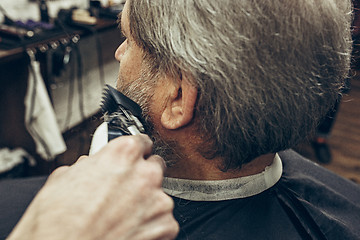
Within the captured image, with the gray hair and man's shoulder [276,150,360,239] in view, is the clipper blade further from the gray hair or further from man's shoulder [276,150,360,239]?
man's shoulder [276,150,360,239]

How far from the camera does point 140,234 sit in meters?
0.50

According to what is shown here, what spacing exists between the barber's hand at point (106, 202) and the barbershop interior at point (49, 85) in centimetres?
66

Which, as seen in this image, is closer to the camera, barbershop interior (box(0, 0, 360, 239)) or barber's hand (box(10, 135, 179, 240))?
barber's hand (box(10, 135, 179, 240))

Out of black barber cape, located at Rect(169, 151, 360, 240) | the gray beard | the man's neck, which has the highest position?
the gray beard

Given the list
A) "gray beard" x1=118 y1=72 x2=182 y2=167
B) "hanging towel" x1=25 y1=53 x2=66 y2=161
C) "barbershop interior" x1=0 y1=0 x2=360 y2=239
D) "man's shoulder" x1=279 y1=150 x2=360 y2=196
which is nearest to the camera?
"gray beard" x1=118 y1=72 x2=182 y2=167

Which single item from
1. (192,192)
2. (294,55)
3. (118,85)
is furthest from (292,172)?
(118,85)

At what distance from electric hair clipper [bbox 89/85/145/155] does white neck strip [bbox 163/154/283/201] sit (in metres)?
0.23

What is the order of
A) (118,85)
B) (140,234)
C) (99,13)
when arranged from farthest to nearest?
(99,13), (118,85), (140,234)

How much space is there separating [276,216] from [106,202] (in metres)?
0.61

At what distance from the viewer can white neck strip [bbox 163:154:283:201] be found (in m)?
0.90

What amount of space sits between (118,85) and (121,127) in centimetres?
19

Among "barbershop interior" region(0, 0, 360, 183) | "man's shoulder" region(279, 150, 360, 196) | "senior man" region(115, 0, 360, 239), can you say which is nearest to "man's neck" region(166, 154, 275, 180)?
"senior man" region(115, 0, 360, 239)

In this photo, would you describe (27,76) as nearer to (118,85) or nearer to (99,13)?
(99,13)

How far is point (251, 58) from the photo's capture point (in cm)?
68
